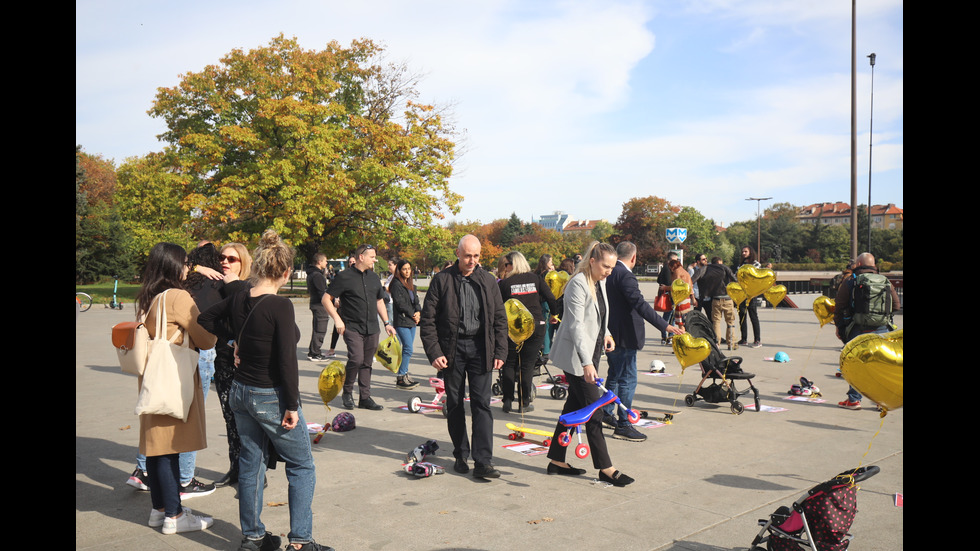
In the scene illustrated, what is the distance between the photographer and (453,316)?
585cm

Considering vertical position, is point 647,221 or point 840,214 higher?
point 840,214

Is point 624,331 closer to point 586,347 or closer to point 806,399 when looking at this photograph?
point 586,347

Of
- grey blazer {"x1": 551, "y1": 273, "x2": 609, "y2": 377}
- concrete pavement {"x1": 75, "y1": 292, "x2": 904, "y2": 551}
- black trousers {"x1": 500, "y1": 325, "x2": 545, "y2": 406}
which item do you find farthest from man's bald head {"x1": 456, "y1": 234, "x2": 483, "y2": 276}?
black trousers {"x1": 500, "y1": 325, "x2": 545, "y2": 406}

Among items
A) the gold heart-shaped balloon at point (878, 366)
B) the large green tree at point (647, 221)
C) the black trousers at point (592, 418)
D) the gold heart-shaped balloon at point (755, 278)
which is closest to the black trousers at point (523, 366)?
the black trousers at point (592, 418)

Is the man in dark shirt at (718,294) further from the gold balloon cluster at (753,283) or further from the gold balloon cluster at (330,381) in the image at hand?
the gold balloon cluster at (330,381)

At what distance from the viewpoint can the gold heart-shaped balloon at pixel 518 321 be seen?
308 inches

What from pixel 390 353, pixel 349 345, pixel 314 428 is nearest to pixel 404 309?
pixel 390 353

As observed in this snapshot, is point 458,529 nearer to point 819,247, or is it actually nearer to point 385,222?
point 385,222

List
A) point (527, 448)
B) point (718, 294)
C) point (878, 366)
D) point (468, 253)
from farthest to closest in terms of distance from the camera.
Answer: point (718, 294) < point (527, 448) < point (468, 253) < point (878, 366)

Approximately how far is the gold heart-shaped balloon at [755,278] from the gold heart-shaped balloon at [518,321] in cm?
466

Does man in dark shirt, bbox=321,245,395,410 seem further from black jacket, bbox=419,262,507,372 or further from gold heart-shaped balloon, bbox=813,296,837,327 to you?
gold heart-shaped balloon, bbox=813,296,837,327

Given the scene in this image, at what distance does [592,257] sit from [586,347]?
2.45ft

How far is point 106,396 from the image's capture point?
30.3ft

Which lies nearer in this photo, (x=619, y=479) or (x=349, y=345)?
(x=619, y=479)
